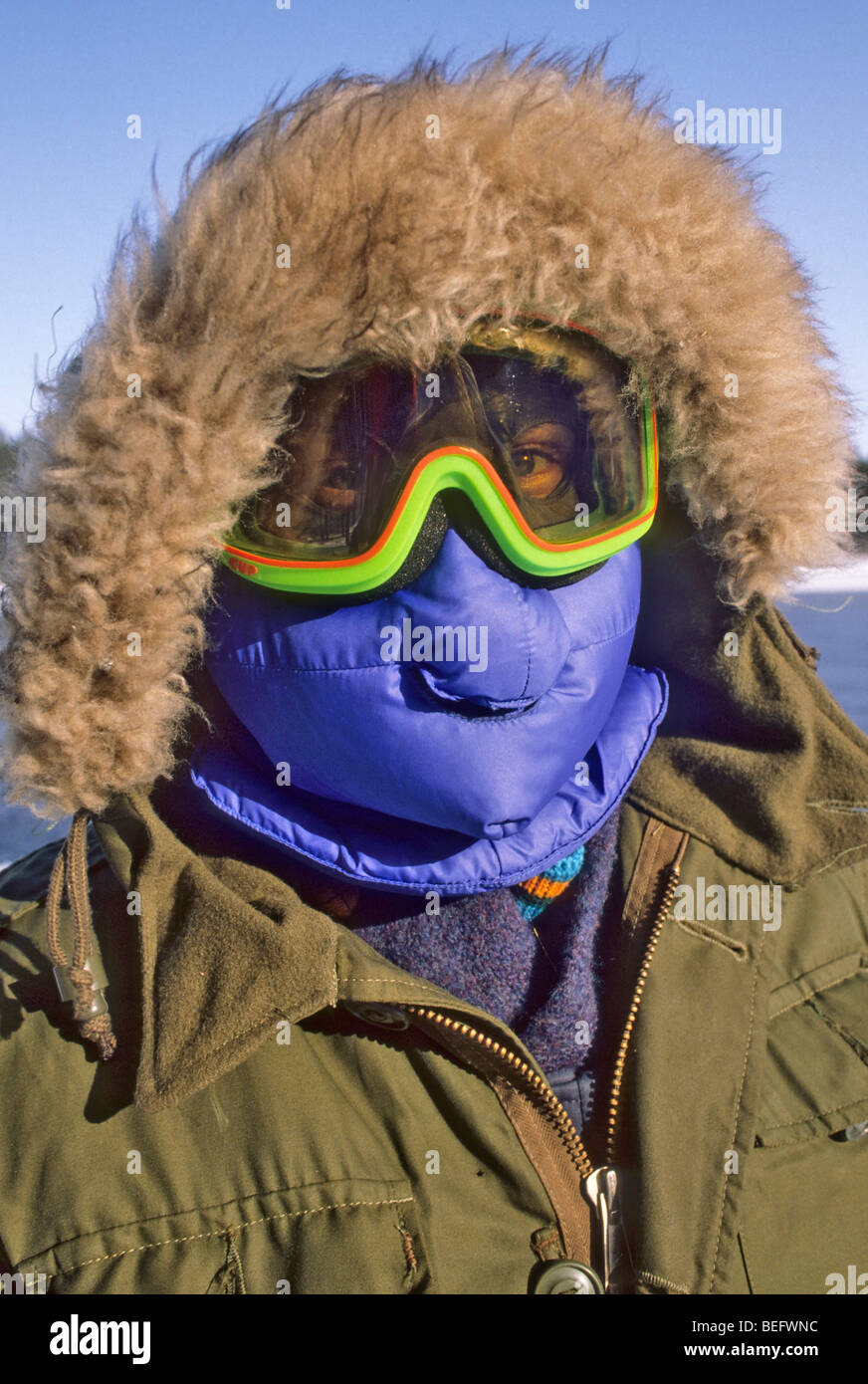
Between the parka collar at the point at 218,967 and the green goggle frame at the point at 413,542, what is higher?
the green goggle frame at the point at 413,542

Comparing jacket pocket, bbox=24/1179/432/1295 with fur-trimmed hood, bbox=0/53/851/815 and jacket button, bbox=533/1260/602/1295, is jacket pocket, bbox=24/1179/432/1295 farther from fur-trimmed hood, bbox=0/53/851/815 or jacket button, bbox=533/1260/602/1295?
fur-trimmed hood, bbox=0/53/851/815

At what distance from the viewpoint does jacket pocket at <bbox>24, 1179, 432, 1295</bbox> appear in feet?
3.89

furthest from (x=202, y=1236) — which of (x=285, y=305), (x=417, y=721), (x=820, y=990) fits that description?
(x=285, y=305)

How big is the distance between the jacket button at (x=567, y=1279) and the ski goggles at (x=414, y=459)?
0.91 meters

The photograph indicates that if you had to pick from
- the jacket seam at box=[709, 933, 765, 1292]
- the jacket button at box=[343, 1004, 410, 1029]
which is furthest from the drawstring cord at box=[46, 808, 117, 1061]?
the jacket seam at box=[709, 933, 765, 1292]

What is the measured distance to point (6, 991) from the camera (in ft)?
4.36

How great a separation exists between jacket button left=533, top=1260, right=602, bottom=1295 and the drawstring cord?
2.05 feet

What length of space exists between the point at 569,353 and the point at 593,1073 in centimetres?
104

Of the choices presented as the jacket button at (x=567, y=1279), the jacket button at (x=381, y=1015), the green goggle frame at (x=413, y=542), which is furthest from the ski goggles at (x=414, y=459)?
the jacket button at (x=567, y=1279)

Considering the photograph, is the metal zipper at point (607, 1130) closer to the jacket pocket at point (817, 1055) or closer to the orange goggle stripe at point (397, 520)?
the jacket pocket at point (817, 1055)

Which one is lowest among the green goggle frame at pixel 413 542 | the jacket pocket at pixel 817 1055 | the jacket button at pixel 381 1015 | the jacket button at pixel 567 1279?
the jacket button at pixel 567 1279

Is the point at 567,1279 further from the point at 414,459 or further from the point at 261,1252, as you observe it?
the point at 414,459

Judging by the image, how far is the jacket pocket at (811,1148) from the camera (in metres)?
1.39
